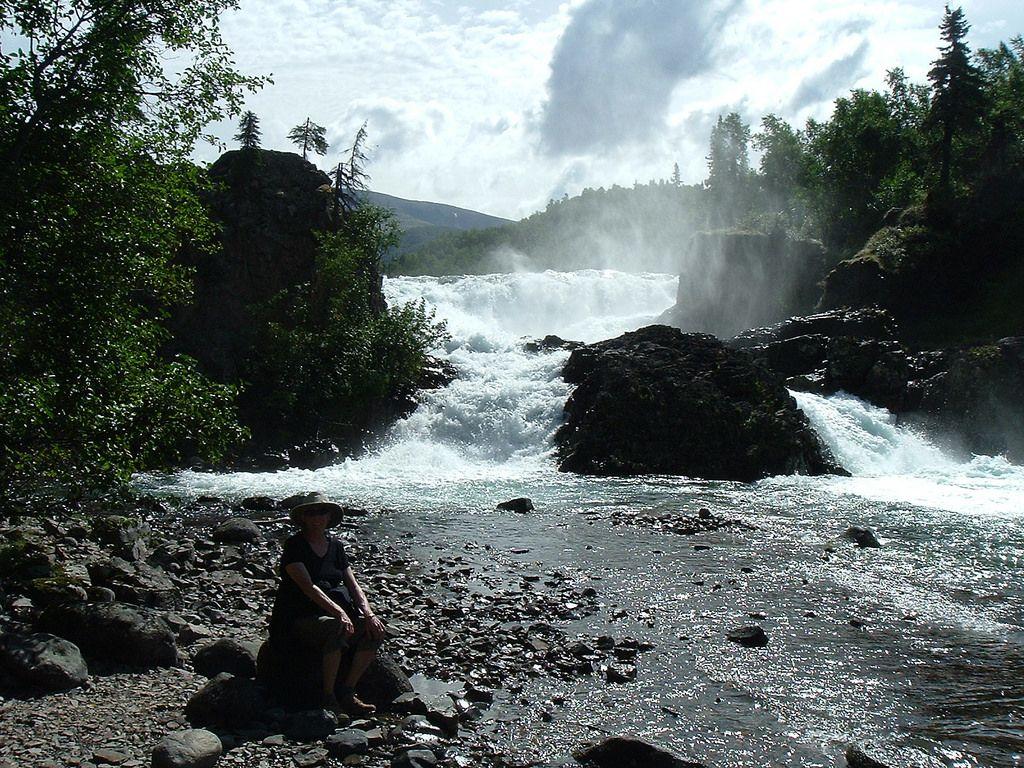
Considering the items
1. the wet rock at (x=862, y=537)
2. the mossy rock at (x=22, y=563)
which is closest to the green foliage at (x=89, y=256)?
the mossy rock at (x=22, y=563)

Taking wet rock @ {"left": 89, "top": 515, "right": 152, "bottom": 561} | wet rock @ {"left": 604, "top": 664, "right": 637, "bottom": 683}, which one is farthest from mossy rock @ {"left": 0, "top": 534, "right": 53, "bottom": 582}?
wet rock @ {"left": 604, "top": 664, "right": 637, "bottom": 683}

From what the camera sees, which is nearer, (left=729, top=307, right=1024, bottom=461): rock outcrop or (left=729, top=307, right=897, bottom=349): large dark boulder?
(left=729, top=307, right=1024, bottom=461): rock outcrop

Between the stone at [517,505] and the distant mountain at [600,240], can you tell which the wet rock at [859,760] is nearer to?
the stone at [517,505]

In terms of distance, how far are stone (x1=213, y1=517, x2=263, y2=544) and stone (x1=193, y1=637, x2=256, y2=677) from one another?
8.50m

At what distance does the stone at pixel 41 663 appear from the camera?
736 centimetres

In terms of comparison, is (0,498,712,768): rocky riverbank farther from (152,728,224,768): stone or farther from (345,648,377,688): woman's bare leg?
(345,648,377,688): woman's bare leg

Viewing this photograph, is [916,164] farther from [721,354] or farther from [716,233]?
[721,354]

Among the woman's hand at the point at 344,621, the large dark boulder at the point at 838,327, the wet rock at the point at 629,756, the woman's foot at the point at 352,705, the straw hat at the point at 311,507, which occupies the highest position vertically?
the large dark boulder at the point at 838,327

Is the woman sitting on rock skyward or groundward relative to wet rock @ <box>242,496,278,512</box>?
skyward

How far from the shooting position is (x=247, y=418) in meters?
36.1

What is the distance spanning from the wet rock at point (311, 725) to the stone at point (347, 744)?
0.12 meters

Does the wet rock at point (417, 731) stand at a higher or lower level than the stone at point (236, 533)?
higher

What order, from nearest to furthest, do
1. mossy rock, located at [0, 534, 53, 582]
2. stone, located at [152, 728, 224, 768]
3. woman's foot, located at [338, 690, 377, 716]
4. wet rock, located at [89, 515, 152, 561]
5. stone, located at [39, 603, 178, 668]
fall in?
stone, located at [152, 728, 224, 768], woman's foot, located at [338, 690, 377, 716], stone, located at [39, 603, 178, 668], mossy rock, located at [0, 534, 53, 582], wet rock, located at [89, 515, 152, 561]

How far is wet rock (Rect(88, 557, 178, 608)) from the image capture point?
36.0 feet
